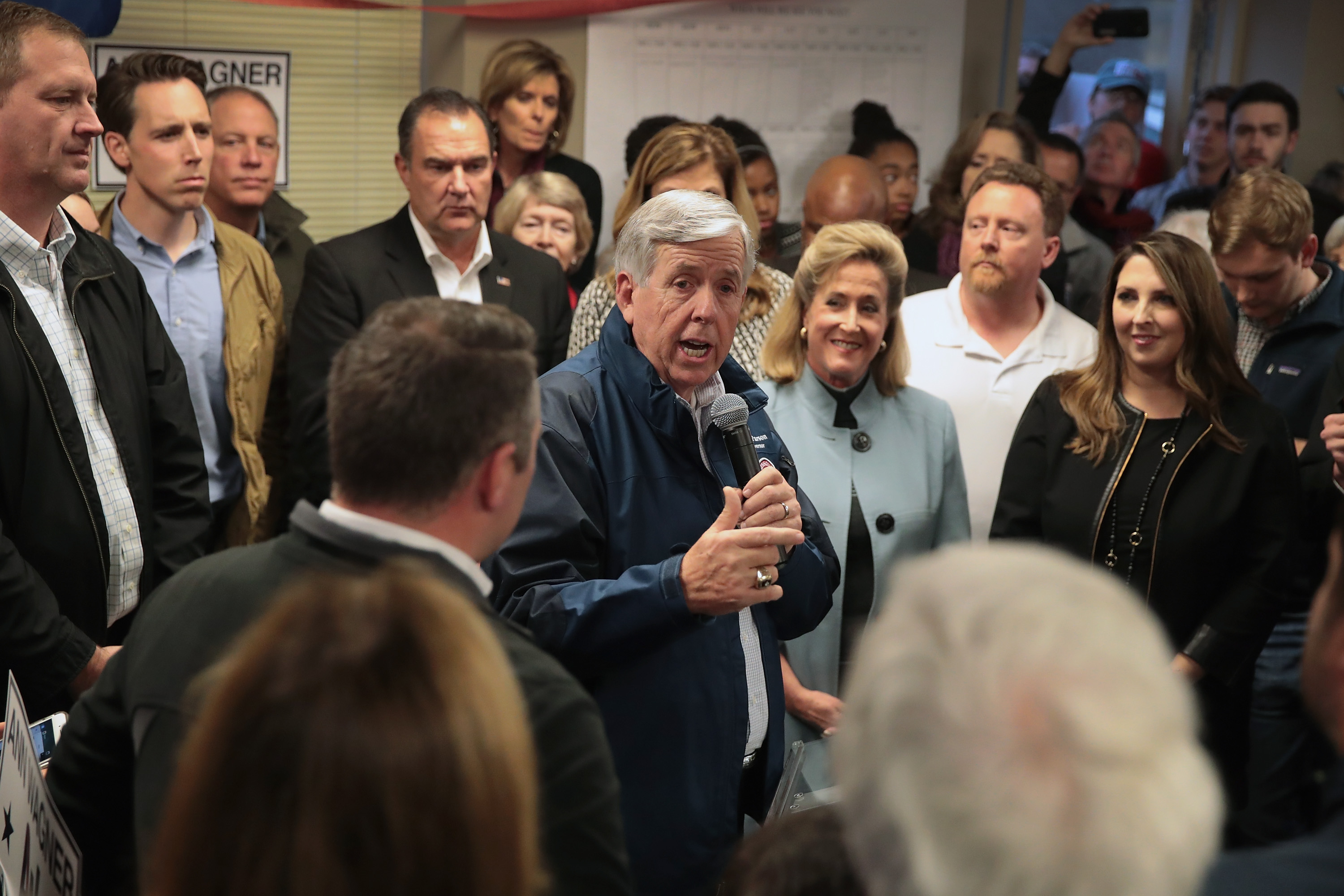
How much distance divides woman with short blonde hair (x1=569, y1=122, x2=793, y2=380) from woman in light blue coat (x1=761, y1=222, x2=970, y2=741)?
0.44m

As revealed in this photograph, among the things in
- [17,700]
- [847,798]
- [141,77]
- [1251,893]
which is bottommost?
[17,700]

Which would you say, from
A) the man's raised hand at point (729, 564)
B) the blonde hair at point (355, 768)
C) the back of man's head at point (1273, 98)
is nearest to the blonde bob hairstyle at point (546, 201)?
the man's raised hand at point (729, 564)

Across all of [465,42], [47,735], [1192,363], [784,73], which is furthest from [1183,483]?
[465,42]

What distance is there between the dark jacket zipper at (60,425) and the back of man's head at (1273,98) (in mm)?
4901

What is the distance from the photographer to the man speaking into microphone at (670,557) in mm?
1895

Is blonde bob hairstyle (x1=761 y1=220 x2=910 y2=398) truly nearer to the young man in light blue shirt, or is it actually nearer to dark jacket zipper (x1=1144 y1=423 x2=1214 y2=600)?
dark jacket zipper (x1=1144 y1=423 x2=1214 y2=600)

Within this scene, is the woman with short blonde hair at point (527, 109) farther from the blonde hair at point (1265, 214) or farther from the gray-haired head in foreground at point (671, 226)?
the gray-haired head in foreground at point (671, 226)

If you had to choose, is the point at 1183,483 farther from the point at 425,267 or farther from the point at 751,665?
the point at 425,267

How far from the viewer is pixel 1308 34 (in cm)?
634

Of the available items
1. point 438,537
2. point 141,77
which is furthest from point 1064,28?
point 438,537

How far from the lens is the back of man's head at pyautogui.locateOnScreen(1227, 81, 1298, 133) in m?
5.48

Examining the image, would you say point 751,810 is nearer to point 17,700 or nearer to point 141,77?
point 17,700

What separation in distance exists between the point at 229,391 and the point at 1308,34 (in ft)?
18.4

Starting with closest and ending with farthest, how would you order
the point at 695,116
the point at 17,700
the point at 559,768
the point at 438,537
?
the point at 559,768 → the point at 438,537 → the point at 17,700 → the point at 695,116
